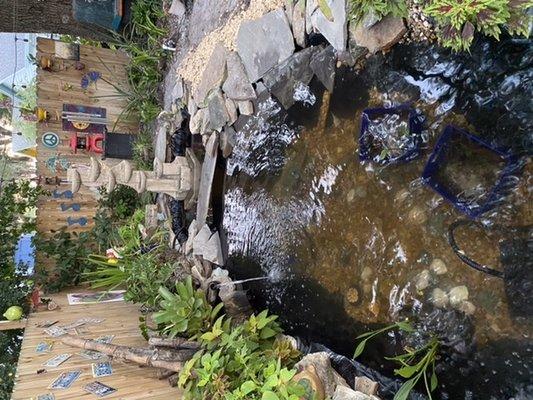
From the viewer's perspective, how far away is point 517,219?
218cm

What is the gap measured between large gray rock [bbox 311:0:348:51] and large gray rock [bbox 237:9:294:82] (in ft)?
1.23

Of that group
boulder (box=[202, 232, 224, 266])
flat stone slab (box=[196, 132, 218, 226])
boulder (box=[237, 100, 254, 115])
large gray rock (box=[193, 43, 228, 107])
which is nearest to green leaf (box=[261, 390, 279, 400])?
boulder (box=[202, 232, 224, 266])

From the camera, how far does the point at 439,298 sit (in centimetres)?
246

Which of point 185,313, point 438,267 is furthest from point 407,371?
point 185,313

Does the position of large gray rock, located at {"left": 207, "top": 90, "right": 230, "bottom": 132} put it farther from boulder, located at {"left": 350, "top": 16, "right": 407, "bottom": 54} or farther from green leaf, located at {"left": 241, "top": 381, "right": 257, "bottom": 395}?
green leaf, located at {"left": 241, "top": 381, "right": 257, "bottom": 395}

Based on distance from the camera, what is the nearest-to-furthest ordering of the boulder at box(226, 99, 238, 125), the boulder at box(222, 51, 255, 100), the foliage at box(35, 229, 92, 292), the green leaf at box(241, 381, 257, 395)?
1. the green leaf at box(241, 381, 257, 395)
2. the boulder at box(222, 51, 255, 100)
3. the boulder at box(226, 99, 238, 125)
4. the foliage at box(35, 229, 92, 292)

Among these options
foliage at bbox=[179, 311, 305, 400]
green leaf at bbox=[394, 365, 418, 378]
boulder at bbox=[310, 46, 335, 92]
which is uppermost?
boulder at bbox=[310, 46, 335, 92]

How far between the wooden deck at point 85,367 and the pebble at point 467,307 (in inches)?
78.7

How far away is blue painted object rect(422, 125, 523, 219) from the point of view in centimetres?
221

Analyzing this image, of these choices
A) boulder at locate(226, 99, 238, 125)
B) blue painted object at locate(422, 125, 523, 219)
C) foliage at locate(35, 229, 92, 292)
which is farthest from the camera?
foliage at locate(35, 229, 92, 292)

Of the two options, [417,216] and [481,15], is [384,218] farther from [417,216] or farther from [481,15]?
[481,15]

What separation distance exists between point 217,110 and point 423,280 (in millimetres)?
2505

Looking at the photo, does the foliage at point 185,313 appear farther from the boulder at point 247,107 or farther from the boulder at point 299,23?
the boulder at point 299,23

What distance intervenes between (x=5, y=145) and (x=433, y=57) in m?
8.30
